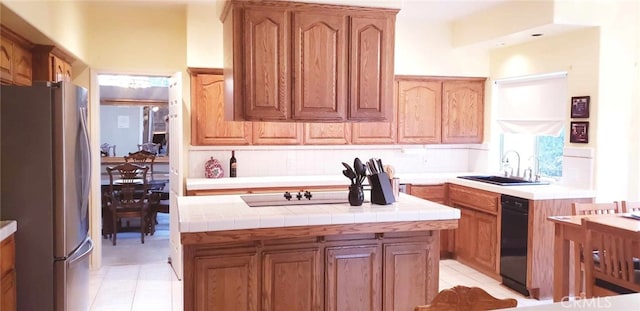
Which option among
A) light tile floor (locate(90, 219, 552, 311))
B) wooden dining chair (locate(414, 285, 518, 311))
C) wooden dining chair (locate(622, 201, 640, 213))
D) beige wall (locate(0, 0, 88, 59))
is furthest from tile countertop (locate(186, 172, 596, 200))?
wooden dining chair (locate(414, 285, 518, 311))

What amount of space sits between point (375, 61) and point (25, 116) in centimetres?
229

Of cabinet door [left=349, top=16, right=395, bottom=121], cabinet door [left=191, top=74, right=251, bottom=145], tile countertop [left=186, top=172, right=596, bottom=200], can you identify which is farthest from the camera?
cabinet door [left=191, top=74, right=251, bottom=145]

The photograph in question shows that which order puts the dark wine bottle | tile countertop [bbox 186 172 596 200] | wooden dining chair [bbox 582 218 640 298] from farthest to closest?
1. the dark wine bottle
2. tile countertop [bbox 186 172 596 200]
3. wooden dining chair [bbox 582 218 640 298]

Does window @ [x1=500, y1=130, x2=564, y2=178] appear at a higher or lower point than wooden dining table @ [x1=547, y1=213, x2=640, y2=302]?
higher

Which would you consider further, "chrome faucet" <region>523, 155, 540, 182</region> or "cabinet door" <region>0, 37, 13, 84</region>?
"chrome faucet" <region>523, 155, 540, 182</region>

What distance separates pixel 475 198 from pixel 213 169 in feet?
8.54

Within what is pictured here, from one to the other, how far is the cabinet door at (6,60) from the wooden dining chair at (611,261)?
149 inches

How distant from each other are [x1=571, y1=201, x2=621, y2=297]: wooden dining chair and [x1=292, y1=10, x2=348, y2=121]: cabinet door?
1.87 metres

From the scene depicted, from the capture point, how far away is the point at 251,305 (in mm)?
2914

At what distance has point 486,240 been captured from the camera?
4824mm

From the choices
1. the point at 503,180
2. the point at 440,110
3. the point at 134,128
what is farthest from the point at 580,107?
the point at 134,128

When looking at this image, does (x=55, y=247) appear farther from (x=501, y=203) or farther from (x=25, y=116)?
(x=501, y=203)

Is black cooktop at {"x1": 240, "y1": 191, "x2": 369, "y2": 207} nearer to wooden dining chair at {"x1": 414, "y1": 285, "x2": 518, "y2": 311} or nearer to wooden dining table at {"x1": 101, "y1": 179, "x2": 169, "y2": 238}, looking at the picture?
wooden dining chair at {"x1": 414, "y1": 285, "x2": 518, "y2": 311}

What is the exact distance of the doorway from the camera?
6.73m
